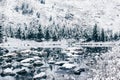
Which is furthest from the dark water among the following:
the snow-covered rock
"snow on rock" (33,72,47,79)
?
"snow on rock" (33,72,47,79)

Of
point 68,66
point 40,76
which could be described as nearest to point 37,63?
point 68,66

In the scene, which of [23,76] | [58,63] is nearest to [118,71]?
[23,76]

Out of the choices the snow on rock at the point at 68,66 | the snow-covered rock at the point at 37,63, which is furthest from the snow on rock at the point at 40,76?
the snow-covered rock at the point at 37,63

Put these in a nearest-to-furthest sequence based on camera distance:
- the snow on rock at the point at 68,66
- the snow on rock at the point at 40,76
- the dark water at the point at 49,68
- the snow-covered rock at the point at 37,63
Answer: the snow on rock at the point at 40,76 < the dark water at the point at 49,68 < the snow on rock at the point at 68,66 < the snow-covered rock at the point at 37,63

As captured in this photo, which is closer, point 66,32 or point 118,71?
point 118,71

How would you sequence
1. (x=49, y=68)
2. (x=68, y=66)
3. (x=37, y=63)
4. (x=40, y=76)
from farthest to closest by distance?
(x=37, y=63) → (x=49, y=68) → (x=68, y=66) → (x=40, y=76)

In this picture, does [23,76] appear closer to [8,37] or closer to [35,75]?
[35,75]

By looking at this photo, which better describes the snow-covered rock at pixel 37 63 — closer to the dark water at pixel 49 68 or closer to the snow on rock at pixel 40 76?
the dark water at pixel 49 68

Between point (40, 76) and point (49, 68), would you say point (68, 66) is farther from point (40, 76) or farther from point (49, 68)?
point (40, 76)

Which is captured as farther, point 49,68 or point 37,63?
point 37,63

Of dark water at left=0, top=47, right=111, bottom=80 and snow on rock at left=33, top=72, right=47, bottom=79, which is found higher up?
snow on rock at left=33, top=72, right=47, bottom=79

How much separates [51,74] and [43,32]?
88716 millimetres

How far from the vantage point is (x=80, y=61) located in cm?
10656

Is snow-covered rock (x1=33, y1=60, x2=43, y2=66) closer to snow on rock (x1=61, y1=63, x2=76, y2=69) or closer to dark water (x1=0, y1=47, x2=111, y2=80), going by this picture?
dark water (x1=0, y1=47, x2=111, y2=80)
